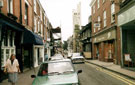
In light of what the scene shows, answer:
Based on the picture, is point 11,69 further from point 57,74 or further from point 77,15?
point 77,15

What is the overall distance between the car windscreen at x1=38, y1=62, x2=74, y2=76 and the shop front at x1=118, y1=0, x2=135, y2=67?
897 cm

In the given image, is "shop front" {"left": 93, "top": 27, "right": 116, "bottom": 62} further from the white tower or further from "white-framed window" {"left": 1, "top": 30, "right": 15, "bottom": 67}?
the white tower

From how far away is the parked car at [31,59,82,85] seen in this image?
18.6ft

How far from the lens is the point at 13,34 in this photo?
14555 mm

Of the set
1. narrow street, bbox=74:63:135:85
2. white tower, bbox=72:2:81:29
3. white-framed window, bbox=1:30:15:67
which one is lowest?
narrow street, bbox=74:63:135:85

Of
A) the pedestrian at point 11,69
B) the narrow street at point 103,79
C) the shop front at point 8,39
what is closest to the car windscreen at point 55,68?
the pedestrian at point 11,69

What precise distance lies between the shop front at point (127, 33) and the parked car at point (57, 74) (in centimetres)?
909

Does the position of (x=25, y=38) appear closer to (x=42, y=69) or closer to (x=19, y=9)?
(x=19, y=9)

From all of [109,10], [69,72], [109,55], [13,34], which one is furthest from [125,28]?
[69,72]

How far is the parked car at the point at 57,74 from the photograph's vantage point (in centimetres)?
567

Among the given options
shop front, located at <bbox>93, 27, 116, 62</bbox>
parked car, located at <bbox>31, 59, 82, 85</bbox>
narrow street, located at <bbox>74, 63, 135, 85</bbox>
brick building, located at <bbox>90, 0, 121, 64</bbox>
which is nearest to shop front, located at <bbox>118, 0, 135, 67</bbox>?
brick building, located at <bbox>90, 0, 121, 64</bbox>

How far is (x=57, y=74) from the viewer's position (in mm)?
6598

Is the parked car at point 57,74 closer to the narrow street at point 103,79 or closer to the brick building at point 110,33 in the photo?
the narrow street at point 103,79

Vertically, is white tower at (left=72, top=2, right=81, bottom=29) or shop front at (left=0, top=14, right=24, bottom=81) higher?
white tower at (left=72, top=2, right=81, bottom=29)
